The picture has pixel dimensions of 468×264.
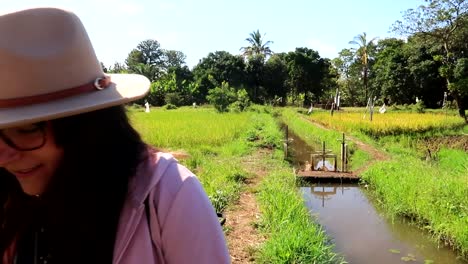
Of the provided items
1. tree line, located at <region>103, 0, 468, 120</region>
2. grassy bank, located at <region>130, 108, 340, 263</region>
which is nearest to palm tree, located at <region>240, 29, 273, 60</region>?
tree line, located at <region>103, 0, 468, 120</region>

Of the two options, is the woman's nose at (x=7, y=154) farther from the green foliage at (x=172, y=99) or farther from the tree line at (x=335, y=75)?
the green foliage at (x=172, y=99)

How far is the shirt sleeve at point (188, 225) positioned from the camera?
83 cm

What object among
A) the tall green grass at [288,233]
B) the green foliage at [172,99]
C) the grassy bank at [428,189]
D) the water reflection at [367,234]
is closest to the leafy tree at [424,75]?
the grassy bank at [428,189]

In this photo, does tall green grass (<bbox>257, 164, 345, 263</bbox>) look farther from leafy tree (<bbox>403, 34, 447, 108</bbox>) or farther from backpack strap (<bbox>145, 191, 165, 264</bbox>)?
leafy tree (<bbox>403, 34, 447, 108</bbox>)

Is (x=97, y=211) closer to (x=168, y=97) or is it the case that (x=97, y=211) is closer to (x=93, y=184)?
(x=93, y=184)

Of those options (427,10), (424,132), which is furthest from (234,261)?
(427,10)

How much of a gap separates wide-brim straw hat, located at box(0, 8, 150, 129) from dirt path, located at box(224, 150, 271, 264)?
11.3 feet

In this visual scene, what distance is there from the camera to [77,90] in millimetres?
879

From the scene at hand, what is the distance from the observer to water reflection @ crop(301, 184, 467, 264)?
5496mm

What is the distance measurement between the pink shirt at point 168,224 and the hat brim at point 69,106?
170 mm

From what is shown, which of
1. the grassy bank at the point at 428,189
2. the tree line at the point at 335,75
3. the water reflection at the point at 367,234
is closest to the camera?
the water reflection at the point at 367,234

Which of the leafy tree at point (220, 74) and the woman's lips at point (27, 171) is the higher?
the leafy tree at point (220, 74)

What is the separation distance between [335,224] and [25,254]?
6.39 metres

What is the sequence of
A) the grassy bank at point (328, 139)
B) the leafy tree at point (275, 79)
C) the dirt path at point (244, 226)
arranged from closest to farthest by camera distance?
1. the dirt path at point (244, 226)
2. the grassy bank at point (328, 139)
3. the leafy tree at point (275, 79)
